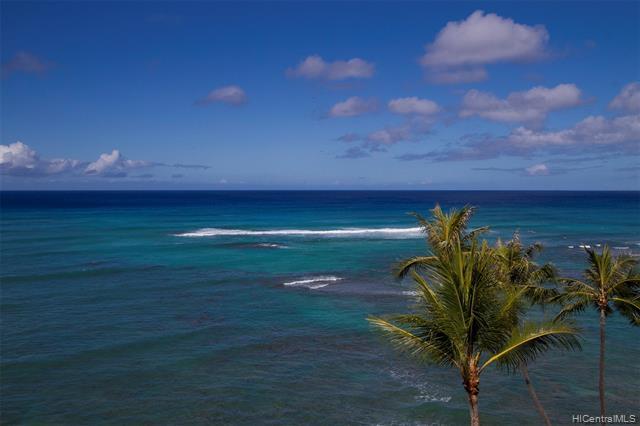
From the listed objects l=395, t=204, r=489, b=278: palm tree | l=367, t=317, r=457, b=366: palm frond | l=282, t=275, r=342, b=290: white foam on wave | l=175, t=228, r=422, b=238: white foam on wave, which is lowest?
l=282, t=275, r=342, b=290: white foam on wave

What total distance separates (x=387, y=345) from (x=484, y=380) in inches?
235

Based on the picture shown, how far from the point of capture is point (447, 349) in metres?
10.1

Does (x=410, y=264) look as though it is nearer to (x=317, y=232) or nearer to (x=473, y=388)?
(x=473, y=388)

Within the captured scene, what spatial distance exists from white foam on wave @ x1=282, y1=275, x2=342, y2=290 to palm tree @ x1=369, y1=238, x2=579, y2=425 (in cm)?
3238

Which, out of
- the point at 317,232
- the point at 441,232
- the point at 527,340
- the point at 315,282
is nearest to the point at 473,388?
the point at 527,340

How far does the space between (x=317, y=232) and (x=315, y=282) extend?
132 ft

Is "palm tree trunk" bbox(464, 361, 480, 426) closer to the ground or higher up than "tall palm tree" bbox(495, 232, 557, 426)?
closer to the ground

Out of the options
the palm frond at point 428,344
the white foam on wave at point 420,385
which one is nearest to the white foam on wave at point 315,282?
the white foam on wave at point 420,385

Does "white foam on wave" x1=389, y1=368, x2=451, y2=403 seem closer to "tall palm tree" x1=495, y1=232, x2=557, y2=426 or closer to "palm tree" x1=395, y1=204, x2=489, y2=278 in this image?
"tall palm tree" x1=495, y1=232, x2=557, y2=426

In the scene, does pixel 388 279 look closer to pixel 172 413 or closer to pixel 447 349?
pixel 172 413

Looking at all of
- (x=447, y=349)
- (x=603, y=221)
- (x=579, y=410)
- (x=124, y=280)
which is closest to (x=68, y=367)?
(x=124, y=280)

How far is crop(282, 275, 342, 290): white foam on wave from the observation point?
1706 inches

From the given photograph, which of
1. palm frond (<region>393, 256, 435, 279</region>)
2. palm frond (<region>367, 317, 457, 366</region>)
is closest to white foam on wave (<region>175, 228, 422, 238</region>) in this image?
palm frond (<region>393, 256, 435, 279</region>)

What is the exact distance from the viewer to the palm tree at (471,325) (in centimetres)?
961
